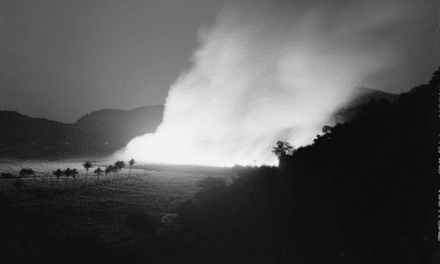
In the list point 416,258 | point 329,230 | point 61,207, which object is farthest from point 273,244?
point 61,207

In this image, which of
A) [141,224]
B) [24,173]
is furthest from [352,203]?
[24,173]

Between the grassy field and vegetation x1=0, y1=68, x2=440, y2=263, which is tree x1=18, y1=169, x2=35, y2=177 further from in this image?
vegetation x1=0, y1=68, x2=440, y2=263

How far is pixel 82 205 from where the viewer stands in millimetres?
86750

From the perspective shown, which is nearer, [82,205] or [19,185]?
[82,205]

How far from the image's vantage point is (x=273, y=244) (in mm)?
47312

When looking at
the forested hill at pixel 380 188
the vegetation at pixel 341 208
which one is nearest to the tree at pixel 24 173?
the vegetation at pixel 341 208

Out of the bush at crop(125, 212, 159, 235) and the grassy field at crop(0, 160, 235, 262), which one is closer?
the grassy field at crop(0, 160, 235, 262)

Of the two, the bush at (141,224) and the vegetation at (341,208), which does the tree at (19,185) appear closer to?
the bush at (141,224)

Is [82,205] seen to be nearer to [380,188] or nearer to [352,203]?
[352,203]

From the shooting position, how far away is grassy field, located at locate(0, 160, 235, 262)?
63781 mm

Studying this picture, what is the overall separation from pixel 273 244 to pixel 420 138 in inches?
1071

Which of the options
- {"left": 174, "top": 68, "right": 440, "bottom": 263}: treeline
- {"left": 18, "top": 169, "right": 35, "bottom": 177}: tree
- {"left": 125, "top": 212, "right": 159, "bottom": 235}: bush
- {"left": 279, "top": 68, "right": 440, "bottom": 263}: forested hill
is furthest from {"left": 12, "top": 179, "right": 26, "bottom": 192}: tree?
{"left": 279, "top": 68, "right": 440, "bottom": 263}: forested hill

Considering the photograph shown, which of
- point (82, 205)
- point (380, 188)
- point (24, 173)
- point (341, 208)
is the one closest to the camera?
point (380, 188)

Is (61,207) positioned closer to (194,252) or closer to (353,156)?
(194,252)
